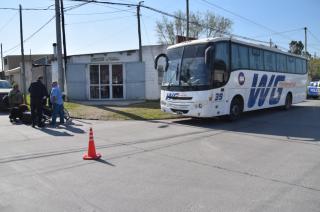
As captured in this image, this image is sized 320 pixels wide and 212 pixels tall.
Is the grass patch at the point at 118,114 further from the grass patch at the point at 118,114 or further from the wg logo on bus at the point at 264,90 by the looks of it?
the wg logo on bus at the point at 264,90

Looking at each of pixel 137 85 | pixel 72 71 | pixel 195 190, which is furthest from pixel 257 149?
pixel 72 71

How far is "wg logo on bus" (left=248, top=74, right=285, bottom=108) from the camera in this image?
15.1 meters

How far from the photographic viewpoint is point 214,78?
1229 centimetres

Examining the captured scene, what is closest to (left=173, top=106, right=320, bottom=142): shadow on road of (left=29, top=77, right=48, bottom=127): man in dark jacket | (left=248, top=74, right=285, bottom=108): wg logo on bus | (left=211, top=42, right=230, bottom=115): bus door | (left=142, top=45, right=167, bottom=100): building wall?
(left=211, top=42, right=230, bottom=115): bus door

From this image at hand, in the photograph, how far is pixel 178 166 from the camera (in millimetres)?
6699

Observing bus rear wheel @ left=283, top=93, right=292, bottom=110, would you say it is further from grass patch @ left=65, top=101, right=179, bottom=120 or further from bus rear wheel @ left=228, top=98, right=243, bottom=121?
grass patch @ left=65, top=101, right=179, bottom=120

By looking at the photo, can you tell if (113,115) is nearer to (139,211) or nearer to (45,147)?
(45,147)

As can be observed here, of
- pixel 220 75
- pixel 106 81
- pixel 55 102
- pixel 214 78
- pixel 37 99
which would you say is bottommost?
pixel 55 102

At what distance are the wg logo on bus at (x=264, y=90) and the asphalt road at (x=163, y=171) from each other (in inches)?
151

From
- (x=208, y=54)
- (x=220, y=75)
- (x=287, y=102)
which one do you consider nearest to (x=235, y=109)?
(x=220, y=75)

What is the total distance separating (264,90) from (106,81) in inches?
458

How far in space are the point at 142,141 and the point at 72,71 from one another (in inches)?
605

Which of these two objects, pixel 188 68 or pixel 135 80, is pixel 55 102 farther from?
pixel 135 80

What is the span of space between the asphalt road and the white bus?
166 centimetres
